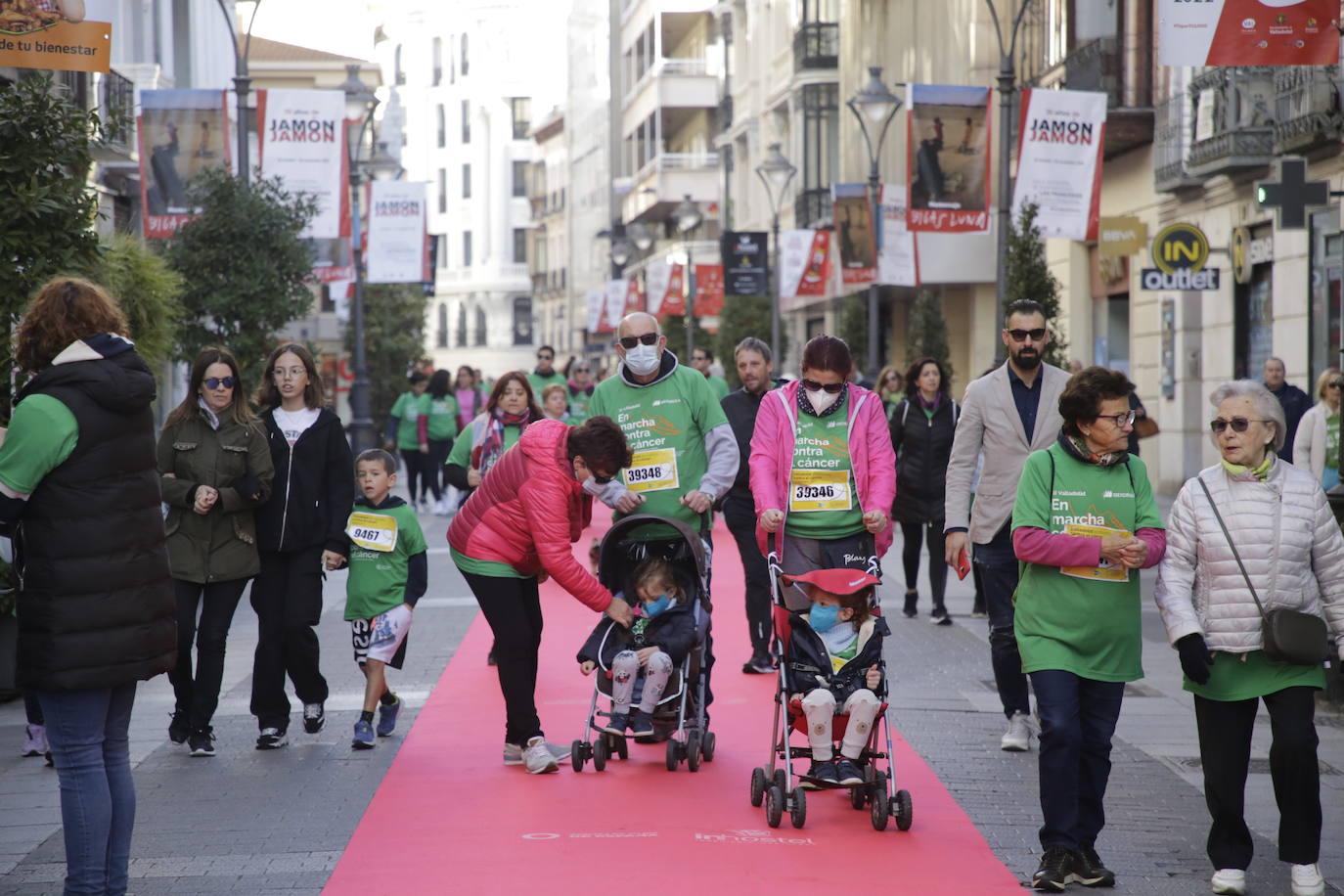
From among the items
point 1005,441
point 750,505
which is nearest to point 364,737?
point 1005,441

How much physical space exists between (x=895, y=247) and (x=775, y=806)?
25503 millimetres

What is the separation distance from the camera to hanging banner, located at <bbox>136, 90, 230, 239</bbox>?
21844mm

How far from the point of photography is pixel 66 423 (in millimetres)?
5809

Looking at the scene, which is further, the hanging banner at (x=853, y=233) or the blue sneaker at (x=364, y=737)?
the hanging banner at (x=853, y=233)

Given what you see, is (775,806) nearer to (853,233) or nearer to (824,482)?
(824,482)

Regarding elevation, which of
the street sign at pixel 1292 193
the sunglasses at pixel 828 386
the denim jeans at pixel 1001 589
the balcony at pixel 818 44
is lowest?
the denim jeans at pixel 1001 589

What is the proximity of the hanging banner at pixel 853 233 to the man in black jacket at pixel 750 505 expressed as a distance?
2246 centimetres

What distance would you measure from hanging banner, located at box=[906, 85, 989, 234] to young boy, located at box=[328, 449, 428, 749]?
13871 mm

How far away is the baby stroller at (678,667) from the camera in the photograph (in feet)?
28.1

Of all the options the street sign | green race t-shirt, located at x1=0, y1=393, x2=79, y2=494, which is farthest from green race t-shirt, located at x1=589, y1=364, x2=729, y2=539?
the street sign

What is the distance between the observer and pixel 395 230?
31.6 metres

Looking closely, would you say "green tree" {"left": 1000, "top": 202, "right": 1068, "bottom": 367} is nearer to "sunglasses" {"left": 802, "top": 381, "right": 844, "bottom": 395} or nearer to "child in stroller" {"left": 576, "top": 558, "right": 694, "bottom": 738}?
"sunglasses" {"left": 802, "top": 381, "right": 844, "bottom": 395}

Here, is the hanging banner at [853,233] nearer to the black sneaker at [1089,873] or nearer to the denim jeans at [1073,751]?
the denim jeans at [1073,751]

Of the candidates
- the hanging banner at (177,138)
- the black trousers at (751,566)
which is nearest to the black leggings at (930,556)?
the black trousers at (751,566)
